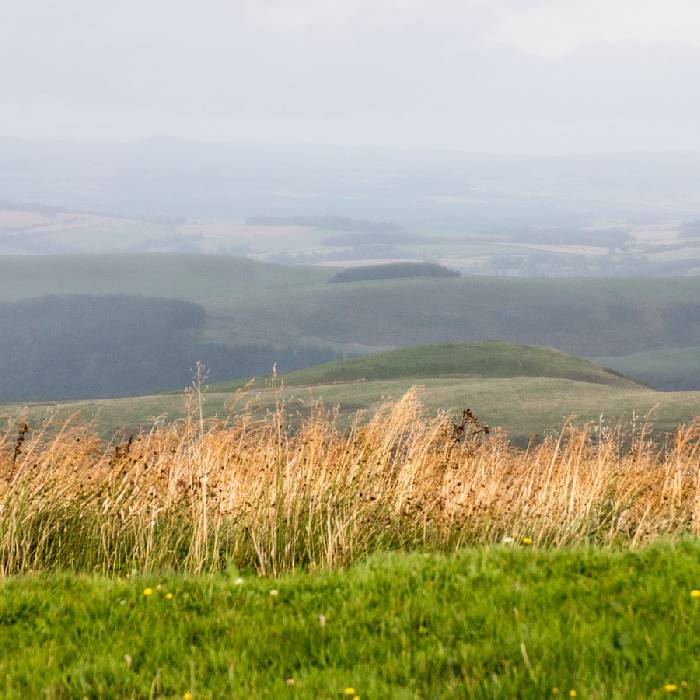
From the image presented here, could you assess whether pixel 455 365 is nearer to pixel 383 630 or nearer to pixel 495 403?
pixel 495 403

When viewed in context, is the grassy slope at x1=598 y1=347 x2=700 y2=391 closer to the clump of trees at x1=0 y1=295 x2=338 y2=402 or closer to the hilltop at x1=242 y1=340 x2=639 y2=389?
the hilltop at x1=242 y1=340 x2=639 y2=389

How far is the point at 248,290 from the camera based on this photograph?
195 metres

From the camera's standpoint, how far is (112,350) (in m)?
169

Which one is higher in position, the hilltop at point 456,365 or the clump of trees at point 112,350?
the hilltop at point 456,365

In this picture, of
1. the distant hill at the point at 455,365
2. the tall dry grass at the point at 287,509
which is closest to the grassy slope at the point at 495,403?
the distant hill at the point at 455,365

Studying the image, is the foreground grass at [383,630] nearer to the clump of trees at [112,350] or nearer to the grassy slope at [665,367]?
the grassy slope at [665,367]

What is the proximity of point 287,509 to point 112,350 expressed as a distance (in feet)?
544

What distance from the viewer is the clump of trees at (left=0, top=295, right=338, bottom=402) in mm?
152875

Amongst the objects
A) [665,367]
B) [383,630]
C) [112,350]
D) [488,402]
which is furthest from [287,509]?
[112,350]

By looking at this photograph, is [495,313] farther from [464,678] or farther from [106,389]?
[464,678]

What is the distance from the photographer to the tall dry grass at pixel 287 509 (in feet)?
25.1

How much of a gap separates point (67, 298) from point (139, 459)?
185655 mm

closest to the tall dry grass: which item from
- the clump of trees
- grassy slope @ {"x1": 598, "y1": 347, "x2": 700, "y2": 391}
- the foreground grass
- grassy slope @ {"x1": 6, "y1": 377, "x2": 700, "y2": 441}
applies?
the foreground grass

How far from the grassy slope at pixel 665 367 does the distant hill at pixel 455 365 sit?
40654 millimetres
